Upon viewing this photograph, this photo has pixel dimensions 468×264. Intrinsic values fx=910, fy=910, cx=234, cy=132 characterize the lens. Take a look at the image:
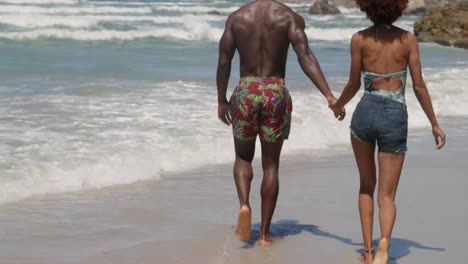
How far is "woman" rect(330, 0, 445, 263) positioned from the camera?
4871 millimetres

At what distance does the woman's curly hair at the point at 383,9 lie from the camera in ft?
16.0

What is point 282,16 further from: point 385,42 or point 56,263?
point 56,263

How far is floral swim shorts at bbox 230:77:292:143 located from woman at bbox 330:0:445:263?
57 centimetres

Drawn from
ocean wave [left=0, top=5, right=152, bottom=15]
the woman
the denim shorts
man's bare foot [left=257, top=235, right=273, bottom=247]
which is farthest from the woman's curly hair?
ocean wave [left=0, top=5, right=152, bottom=15]

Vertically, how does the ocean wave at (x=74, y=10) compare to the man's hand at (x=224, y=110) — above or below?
below

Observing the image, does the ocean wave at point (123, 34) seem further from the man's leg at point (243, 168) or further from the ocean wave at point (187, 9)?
the man's leg at point (243, 168)

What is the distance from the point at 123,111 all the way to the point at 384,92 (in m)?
6.22

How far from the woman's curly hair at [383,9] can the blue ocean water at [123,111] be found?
3.32m

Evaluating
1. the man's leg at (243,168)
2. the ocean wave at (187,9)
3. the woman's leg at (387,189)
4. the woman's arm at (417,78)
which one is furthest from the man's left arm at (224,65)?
the ocean wave at (187,9)

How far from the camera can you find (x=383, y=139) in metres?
4.99

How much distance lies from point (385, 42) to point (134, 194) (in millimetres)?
2975

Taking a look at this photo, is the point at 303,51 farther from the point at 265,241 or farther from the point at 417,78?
the point at 265,241

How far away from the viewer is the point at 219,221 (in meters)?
6.27

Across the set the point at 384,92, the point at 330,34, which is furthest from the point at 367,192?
the point at 330,34
